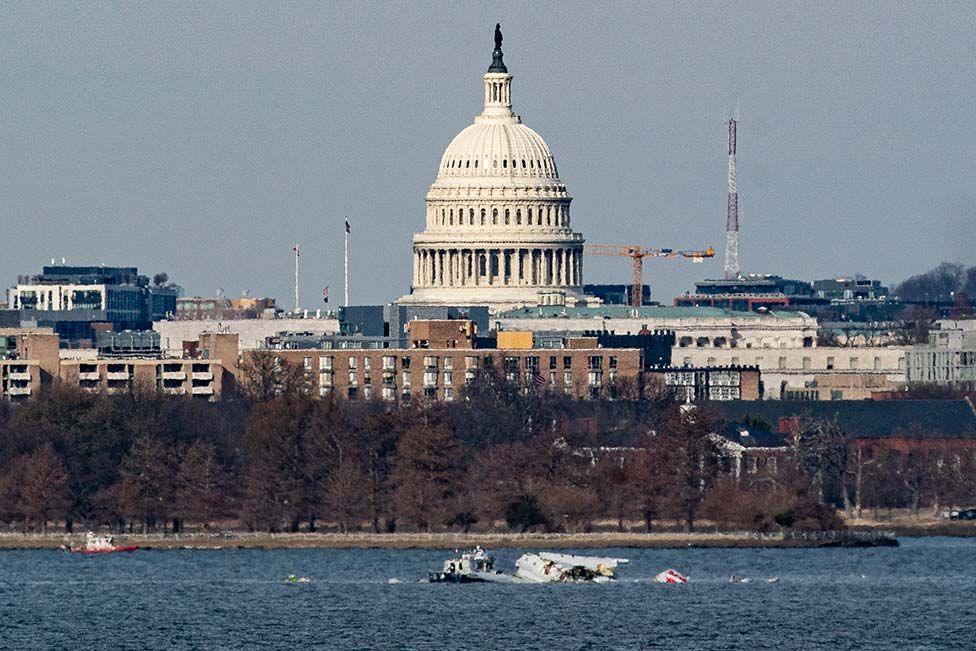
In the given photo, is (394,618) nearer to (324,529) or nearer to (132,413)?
(324,529)

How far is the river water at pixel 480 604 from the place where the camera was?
139 meters

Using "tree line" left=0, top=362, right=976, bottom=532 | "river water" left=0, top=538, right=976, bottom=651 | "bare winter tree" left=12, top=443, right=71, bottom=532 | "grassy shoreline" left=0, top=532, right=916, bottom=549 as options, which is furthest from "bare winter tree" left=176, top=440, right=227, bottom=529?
"river water" left=0, top=538, right=976, bottom=651

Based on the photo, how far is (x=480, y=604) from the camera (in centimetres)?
15075

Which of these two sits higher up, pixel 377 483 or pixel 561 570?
pixel 377 483

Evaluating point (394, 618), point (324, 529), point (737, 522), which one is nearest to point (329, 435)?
point (324, 529)

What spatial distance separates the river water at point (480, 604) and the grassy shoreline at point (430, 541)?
2895mm

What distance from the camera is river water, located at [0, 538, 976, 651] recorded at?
139125 millimetres

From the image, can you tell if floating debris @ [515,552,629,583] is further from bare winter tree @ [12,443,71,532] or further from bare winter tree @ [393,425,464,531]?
bare winter tree @ [12,443,71,532]

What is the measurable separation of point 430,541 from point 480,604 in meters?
25.7

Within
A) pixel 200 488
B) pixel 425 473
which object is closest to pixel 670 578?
pixel 425 473

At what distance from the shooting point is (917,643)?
137625mm

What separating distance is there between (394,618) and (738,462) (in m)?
55.5

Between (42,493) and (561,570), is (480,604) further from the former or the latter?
(42,493)

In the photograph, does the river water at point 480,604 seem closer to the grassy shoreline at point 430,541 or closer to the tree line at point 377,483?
the grassy shoreline at point 430,541
